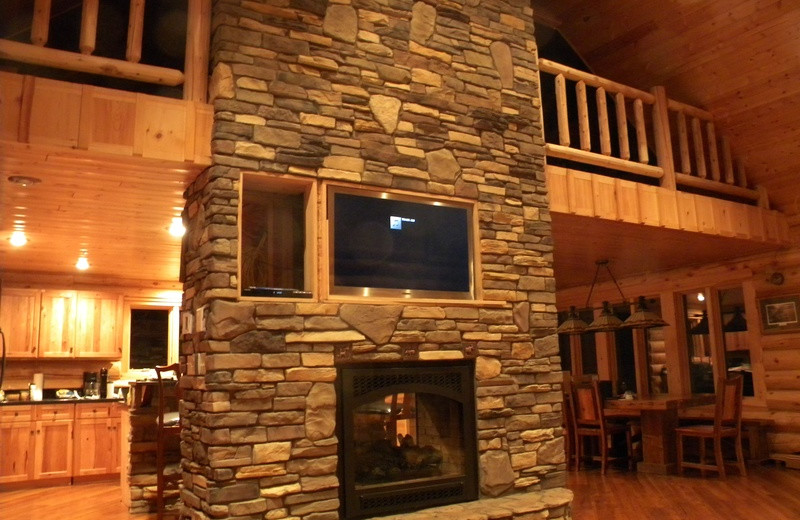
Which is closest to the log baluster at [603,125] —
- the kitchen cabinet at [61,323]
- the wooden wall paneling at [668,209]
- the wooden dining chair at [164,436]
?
the wooden wall paneling at [668,209]

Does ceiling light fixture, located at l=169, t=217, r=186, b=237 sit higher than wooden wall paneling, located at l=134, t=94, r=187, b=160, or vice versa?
wooden wall paneling, located at l=134, t=94, r=187, b=160

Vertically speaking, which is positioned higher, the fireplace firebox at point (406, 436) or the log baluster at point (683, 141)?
the log baluster at point (683, 141)

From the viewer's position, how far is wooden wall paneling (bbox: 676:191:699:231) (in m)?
5.96

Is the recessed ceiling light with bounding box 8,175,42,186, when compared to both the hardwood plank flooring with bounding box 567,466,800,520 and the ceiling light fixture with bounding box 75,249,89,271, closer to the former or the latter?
the ceiling light fixture with bounding box 75,249,89,271

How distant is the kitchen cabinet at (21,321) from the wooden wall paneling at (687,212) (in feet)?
22.4

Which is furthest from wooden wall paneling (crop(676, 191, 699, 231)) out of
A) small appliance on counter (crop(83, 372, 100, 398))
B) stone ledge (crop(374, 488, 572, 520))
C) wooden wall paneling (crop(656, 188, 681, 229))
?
small appliance on counter (crop(83, 372, 100, 398))

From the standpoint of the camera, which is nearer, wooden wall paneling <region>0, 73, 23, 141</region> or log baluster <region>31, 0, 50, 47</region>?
wooden wall paneling <region>0, 73, 23, 141</region>

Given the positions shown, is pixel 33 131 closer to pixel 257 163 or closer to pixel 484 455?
pixel 257 163

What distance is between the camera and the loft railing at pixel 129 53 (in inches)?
140

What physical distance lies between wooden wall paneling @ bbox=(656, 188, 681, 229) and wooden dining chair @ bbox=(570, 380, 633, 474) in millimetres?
1928

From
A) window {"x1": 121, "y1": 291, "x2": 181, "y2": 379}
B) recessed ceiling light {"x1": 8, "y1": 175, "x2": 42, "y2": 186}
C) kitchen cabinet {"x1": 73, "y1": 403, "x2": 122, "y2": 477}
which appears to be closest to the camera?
recessed ceiling light {"x1": 8, "y1": 175, "x2": 42, "y2": 186}

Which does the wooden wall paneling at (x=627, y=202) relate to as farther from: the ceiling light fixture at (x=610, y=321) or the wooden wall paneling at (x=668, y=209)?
the ceiling light fixture at (x=610, y=321)

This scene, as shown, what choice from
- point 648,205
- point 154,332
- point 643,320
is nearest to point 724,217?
point 648,205

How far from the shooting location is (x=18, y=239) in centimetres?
556
